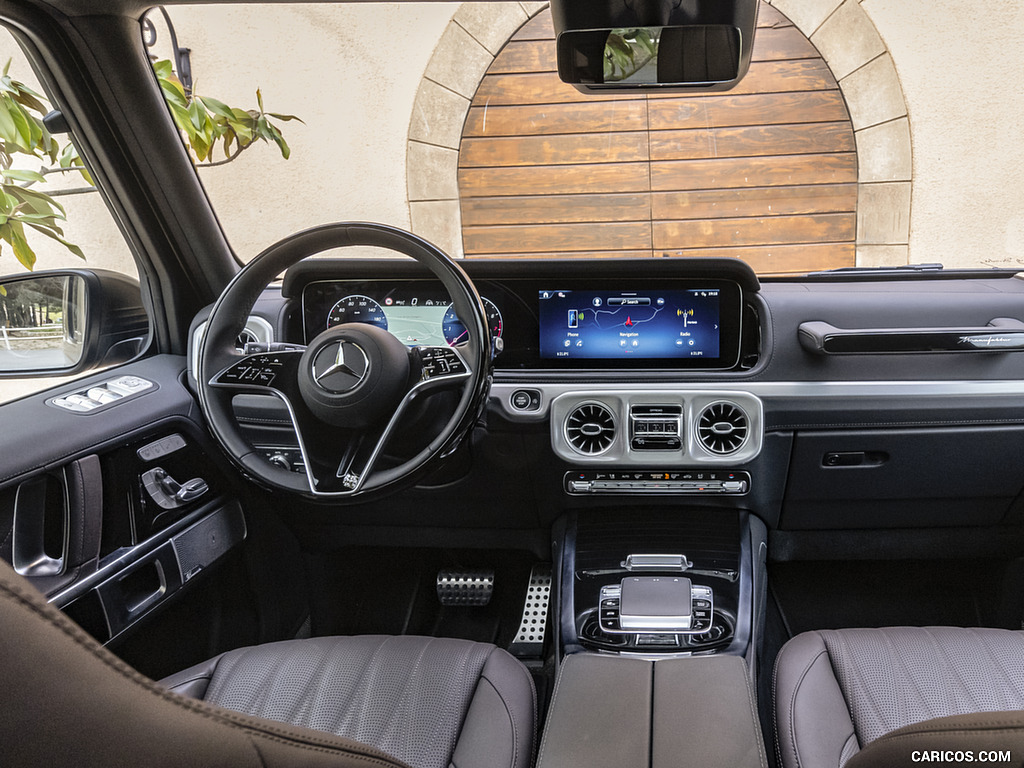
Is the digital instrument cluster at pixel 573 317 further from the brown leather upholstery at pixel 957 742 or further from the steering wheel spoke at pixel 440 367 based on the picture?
the brown leather upholstery at pixel 957 742

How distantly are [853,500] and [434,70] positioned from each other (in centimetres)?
227

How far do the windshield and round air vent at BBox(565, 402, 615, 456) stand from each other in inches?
32.1

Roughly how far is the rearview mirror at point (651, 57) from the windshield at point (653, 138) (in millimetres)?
957

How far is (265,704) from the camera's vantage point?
139cm

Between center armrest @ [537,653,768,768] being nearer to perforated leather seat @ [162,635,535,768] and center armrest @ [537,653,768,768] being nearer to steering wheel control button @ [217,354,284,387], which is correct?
perforated leather seat @ [162,635,535,768]

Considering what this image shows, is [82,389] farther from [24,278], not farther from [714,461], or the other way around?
[714,461]

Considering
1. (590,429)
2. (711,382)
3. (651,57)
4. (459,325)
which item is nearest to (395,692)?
(590,429)

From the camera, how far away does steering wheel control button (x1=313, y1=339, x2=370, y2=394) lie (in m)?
1.47

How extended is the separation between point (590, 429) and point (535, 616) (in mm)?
736

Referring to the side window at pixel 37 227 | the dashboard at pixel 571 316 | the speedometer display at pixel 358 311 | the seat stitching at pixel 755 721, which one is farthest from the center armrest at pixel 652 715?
the side window at pixel 37 227

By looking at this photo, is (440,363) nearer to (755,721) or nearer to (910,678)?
(755,721)

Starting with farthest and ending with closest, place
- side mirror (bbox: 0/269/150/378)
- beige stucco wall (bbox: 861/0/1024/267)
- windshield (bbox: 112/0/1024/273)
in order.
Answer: windshield (bbox: 112/0/1024/273), beige stucco wall (bbox: 861/0/1024/267), side mirror (bbox: 0/269/150/378)

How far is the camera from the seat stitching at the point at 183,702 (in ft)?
1.38

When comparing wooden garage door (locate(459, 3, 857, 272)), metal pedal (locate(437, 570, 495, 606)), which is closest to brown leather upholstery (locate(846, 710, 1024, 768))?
metal pedal (locate(437, 570, 495, 606))
